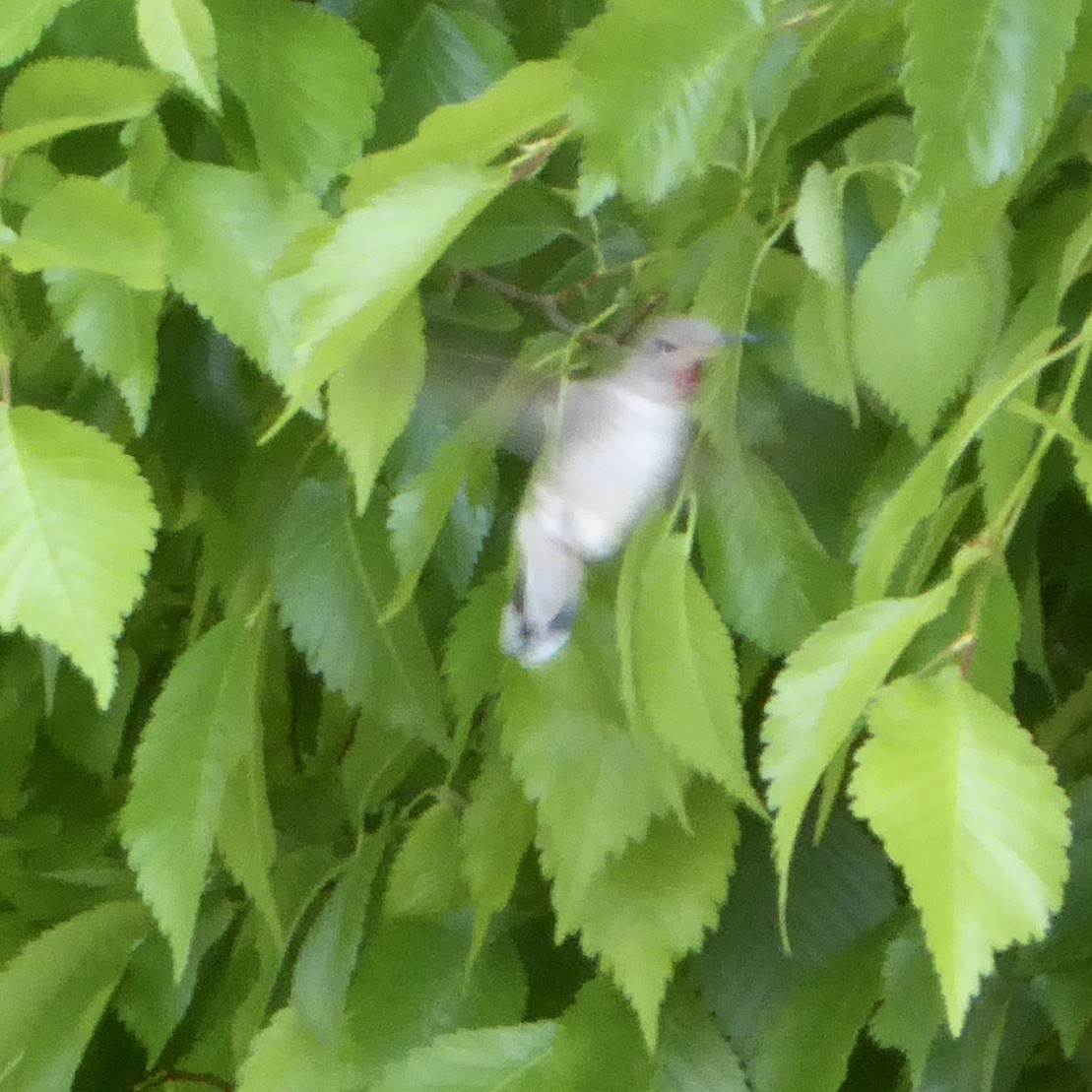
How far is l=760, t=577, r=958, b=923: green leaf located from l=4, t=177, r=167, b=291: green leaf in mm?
124

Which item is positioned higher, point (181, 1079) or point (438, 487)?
point (438, 487)

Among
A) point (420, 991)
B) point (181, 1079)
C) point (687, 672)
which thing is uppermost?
point (687, 672)

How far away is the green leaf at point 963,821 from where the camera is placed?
14 cm

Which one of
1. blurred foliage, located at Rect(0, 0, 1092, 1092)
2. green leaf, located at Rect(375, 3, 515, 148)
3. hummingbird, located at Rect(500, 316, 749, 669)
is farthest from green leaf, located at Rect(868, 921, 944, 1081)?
green leaf, located at Rect(375, 3, 515, 148)

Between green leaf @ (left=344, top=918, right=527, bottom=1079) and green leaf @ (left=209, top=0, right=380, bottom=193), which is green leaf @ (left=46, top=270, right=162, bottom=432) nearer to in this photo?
green leaf @ (left=209, top=0, right=380, bottom=193)

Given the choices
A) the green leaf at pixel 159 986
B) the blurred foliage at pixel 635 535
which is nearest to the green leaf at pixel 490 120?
the blurred foliage at pixel 635 535

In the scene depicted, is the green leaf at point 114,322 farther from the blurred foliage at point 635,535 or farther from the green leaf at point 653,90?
the green leaf at point 653,90

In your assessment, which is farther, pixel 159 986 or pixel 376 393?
pixel 159 986

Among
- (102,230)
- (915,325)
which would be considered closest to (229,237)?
Result: (102,230)

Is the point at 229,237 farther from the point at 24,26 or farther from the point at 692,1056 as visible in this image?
the point at 692,1056

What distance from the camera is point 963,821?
15 centimetres

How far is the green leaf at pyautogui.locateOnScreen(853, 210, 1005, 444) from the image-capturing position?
7.4 inches

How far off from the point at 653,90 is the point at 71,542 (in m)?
0.11

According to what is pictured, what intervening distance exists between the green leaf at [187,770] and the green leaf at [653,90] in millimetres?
158
